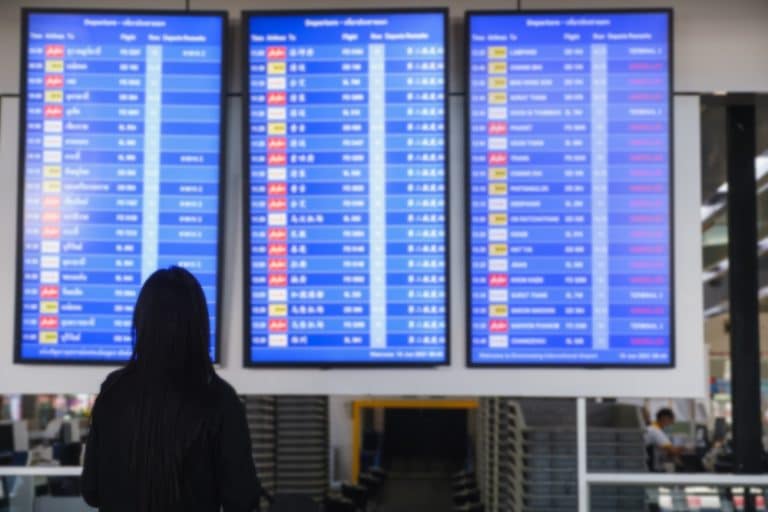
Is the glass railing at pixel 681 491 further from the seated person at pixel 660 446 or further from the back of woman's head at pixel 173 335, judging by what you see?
the seated person at pixel 660 446

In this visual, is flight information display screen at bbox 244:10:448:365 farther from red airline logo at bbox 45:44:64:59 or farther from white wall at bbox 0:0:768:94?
red airline logo at bbox 45:44:64:59

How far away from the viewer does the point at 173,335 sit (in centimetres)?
229

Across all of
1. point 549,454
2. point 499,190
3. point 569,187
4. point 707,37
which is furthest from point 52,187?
point 549,454

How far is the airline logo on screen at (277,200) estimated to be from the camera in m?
4.07

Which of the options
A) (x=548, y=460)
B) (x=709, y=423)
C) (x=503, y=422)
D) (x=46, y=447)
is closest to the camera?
(x=548, y=460)

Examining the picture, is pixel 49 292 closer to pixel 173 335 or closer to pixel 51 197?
pixel 51 197

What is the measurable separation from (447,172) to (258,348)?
0.96m

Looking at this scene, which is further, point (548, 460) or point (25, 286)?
point (548, 460)

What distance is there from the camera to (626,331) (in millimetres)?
4020

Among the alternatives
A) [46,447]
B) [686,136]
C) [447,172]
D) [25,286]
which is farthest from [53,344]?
[46,447]

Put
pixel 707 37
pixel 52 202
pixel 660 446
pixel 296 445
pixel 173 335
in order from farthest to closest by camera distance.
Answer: pixel 660 446 → pixel 296 445 → pixel 707 37 → pixel 52 202 → pixel 173 335

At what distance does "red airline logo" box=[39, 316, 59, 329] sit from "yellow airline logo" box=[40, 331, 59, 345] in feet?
0.07

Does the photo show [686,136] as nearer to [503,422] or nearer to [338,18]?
[338,18]

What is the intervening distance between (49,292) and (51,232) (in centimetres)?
23
